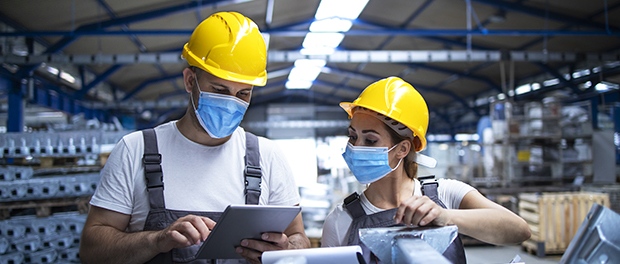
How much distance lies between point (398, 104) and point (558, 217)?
21.9ft

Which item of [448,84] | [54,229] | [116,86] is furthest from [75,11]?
[448,84]

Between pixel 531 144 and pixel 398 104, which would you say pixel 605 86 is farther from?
pixel 398 104

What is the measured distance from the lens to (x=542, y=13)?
859 centimetres

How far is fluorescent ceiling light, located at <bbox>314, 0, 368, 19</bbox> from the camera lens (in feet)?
28.9

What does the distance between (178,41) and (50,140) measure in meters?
5.38

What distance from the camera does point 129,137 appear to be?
1692 mm

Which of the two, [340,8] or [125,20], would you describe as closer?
[125,20]

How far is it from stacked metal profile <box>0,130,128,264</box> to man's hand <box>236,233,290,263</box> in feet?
15.2

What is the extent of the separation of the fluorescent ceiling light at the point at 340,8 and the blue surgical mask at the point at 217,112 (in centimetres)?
764

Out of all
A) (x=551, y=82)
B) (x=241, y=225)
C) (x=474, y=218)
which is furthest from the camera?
(x=551, y=82)

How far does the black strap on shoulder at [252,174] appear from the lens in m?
1.71

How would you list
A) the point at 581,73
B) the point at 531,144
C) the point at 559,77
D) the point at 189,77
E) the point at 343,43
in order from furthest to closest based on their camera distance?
the point at 343,43 < the point at 559,77 < the point at 581,73 < the point at 531,144 < the point at 189,77

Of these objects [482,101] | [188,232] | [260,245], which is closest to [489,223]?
[260,245]

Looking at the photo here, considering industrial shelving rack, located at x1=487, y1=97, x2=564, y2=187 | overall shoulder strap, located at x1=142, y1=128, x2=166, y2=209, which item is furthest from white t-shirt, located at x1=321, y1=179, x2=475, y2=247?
industrial shelving rack, located at x1=487, y1=97, x2=564, y2=187
